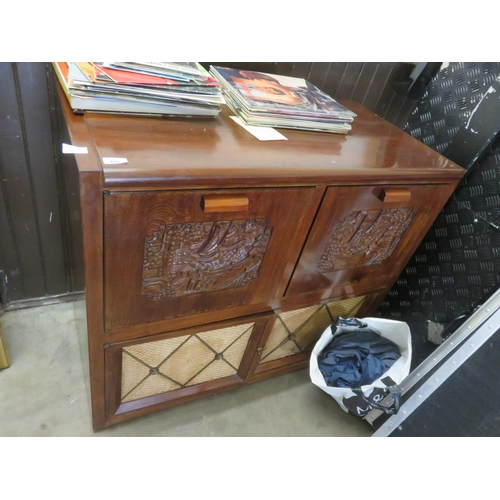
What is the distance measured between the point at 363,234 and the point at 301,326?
Result: 437mm

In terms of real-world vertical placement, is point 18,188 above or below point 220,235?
below

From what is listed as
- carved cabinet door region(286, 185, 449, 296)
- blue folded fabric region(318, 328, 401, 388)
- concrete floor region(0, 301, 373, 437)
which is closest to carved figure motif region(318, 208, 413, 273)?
carved cabinet door region(286, 185, 449, 296)

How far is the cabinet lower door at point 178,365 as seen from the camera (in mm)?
995

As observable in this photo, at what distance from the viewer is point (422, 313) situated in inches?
52.2

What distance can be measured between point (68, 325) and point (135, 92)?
1066mm

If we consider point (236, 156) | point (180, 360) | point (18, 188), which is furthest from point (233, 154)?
point (18, 188)

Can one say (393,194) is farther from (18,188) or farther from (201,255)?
(18,188)

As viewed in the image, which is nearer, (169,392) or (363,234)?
(363,234)

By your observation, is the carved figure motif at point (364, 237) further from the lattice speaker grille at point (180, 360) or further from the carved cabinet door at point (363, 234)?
the lattice speaker grille at point (180, 360)

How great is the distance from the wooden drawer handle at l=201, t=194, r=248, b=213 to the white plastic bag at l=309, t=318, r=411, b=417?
2.41 ft

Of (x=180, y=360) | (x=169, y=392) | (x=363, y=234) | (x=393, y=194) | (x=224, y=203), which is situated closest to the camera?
A: (x=224, y=203)

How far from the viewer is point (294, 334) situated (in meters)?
1.29

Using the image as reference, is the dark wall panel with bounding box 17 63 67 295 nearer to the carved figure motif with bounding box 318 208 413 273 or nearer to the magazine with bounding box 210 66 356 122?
the magazine with bounding box 210 66 356 122

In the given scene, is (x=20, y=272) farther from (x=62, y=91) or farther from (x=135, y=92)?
(x=135, y=92)
